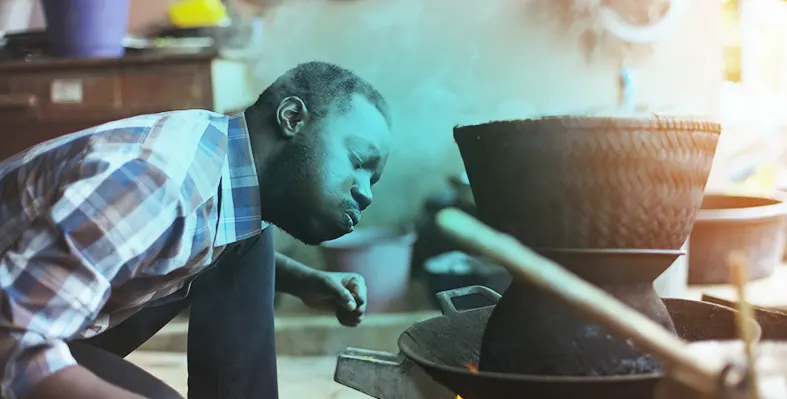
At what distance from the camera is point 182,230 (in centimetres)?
73

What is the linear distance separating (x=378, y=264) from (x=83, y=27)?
101 centimetres

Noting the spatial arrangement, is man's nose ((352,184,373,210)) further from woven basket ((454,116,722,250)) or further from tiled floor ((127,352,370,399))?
tiled floor ((127,352,370,399))

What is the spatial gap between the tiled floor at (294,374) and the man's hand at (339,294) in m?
0.47

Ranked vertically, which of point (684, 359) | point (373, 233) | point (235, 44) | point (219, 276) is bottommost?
point (373, 233)

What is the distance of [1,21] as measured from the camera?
6.79 ft

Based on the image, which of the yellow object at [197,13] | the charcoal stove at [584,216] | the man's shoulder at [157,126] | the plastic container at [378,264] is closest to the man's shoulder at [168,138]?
the man's shoulder at [157,126]

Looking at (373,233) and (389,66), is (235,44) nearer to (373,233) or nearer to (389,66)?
(389,66)

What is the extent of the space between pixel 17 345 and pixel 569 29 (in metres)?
1.81

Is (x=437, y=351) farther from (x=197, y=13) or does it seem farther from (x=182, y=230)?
(x=197, y=13)

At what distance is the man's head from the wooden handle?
0.43 meters

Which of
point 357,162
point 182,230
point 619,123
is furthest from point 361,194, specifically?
point 619,123

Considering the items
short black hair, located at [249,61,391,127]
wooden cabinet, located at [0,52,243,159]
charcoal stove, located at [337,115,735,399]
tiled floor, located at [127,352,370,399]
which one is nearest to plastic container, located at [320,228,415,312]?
tiled floor, located at [127,352,370,399]

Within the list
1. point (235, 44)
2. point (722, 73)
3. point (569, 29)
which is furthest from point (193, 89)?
point (722, 73)

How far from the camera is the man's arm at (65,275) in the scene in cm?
60
